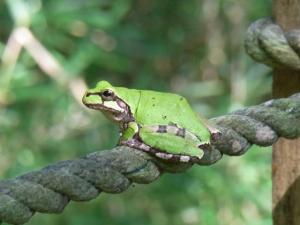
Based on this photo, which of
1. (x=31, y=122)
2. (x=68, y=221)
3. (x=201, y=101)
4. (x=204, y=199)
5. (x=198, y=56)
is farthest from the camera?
(x=198, y=56)

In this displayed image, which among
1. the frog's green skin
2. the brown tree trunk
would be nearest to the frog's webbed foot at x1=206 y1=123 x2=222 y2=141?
the frog's green skin

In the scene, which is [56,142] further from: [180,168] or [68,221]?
[180,168]

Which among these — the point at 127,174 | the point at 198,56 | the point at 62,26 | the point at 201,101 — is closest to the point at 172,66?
the point at 198,56

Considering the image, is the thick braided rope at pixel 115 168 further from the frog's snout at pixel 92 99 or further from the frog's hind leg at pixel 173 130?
the frog's snout at pixel 92 99

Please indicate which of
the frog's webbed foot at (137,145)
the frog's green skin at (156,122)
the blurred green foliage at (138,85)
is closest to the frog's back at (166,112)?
the frog's green skin at (156,122)

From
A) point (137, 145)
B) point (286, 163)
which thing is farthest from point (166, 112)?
point (286, 163)

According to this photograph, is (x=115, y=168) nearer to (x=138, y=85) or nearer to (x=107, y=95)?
(x=107, y=95)
